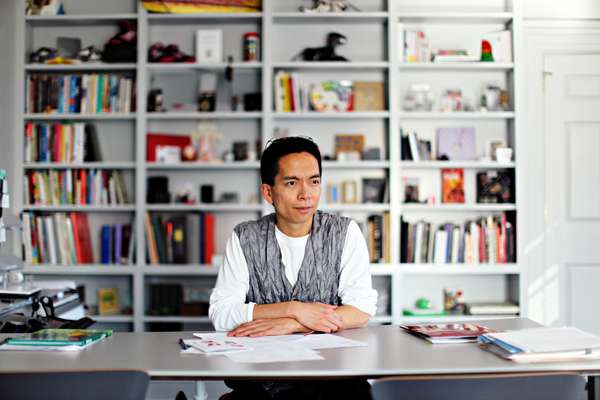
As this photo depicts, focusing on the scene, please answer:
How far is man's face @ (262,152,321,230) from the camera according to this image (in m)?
2.15

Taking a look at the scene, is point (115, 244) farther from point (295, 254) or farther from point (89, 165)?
point (295, 254)

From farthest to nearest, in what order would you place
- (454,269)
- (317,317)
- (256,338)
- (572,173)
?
(572,173), (454,269), (317,317), (256,338)

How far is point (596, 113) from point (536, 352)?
3364 millimetres

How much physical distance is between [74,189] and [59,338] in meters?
2.69

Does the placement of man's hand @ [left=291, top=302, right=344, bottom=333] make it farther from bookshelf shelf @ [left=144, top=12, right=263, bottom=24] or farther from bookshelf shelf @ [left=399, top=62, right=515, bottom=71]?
bookshelf shelf @ [left=144, top=12, right=263, bottom=24]

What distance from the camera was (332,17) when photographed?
4.24m

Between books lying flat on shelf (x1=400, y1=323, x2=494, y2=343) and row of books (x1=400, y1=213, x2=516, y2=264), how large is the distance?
2.19m

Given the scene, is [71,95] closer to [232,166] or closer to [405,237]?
[232,166]

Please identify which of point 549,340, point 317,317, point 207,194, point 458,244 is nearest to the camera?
point 549,340

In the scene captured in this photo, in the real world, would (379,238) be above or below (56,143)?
below

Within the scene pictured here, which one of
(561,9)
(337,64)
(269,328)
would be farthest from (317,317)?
(561,9)

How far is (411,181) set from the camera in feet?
14.2

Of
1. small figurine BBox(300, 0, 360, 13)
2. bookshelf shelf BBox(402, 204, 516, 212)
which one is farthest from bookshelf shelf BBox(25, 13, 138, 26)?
bookshelf shelf BBox(402, 204, 516, 212)

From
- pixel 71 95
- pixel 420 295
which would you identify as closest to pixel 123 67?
pixel 71 95
